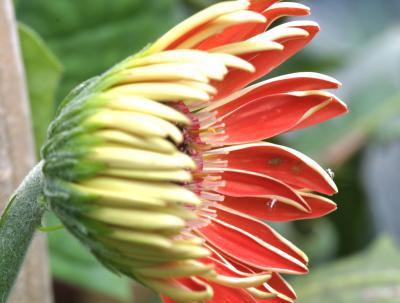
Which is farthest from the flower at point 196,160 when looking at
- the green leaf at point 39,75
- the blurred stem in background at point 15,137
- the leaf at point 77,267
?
the leaf at point 77,267

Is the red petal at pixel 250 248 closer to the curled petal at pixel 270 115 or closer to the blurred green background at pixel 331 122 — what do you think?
the curled petal at pixel 270 115

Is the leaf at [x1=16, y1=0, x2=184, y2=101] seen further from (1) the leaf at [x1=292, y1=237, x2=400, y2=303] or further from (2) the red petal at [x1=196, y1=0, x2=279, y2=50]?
(2) the red petal at [x1=196, y1=0, x2=279, y2=50]

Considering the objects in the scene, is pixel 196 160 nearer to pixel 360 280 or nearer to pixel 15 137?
pixel 15 137

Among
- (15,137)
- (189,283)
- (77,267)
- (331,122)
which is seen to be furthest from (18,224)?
(331,122)

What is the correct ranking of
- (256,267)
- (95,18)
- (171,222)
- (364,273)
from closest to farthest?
(171,222) → (256,267) → (364,273) → (95,18)

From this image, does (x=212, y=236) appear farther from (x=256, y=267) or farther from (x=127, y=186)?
(x=127, y=186)

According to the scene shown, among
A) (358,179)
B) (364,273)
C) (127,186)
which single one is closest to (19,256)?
(127,186)
